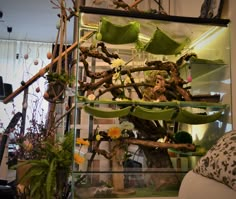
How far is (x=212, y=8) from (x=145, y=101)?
91 centimetres

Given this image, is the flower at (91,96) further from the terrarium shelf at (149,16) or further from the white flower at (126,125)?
the terrarium shelf at (149,16)

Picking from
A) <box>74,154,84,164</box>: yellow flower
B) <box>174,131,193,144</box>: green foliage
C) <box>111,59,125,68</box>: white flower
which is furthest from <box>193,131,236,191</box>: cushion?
<box>111,59,125,68</box>: white flower

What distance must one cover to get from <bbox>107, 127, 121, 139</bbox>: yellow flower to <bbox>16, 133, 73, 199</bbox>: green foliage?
0.96ft

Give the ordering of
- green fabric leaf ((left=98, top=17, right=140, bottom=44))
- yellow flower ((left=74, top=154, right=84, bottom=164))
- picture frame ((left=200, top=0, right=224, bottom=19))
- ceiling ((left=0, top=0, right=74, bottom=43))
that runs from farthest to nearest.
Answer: ceiling ((left=0, top=0, right=74, bottom=43)) → picture frame ((left=200, top=0, right=224, bottom=19)) → green fabric leaf ((left=98, top=17, right=140, bottom=44)) → yellow flower ((left=74, top=154, right=84, bottom=164))

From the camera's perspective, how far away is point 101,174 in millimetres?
1825

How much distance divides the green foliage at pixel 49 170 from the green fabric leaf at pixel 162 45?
35.6 inches

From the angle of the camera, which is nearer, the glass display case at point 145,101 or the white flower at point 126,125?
the glass display case at point 145,101

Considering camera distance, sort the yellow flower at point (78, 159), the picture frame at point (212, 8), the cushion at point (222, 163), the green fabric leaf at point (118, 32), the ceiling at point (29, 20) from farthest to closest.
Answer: the ceiling at point (29, 20) → the picture frame at point (212, 8) → the green fabric leaf at point (118, 32) → the yellow flower at point (78, 159) → the cushion at point (222, 163)

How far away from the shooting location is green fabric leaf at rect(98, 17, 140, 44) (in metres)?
1.89

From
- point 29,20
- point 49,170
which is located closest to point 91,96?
point 49,170

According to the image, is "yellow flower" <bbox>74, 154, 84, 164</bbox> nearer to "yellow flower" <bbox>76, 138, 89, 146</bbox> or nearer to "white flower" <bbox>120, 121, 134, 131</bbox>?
"yellow flower" <bbox>76, 138, 89, 146</bbox>

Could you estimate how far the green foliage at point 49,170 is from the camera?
1.83m

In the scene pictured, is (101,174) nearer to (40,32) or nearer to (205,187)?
(205,187)

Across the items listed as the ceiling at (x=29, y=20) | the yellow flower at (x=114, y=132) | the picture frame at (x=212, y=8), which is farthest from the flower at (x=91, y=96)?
the ceiling at (x=29, y=20)
